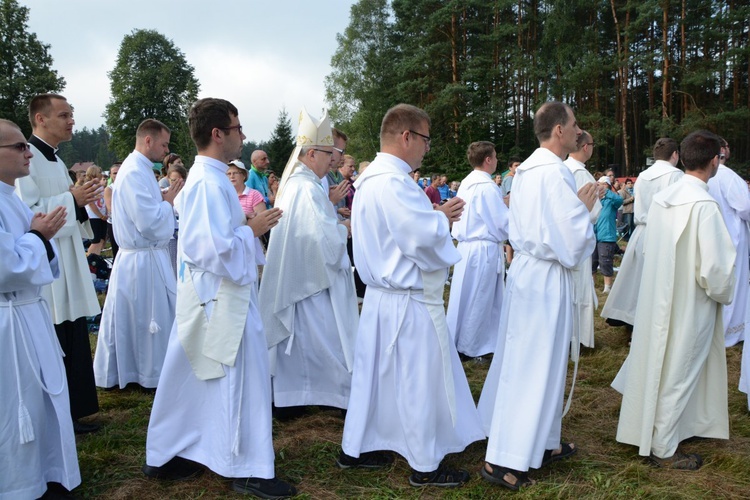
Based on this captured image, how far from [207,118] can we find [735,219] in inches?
233

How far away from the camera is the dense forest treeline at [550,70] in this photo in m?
24.5

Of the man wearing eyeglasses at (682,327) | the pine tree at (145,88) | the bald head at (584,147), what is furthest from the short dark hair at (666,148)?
the pine tree at (145,88)

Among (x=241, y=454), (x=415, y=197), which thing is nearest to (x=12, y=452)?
(x=241, y=454)

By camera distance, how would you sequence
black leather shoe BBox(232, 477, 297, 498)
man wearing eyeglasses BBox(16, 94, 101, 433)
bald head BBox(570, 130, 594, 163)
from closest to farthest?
black leather shoe BBox(232, 477, 297, 498) → man wearing eyeglasses BBox(16, 94, 101, 433) → bald head BBox(570, 130, 594, 163)

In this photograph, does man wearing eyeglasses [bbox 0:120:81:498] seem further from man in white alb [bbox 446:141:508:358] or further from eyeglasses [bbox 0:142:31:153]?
man in white alb [bbox 446:141:508:358]

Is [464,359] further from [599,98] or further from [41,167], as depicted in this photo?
[599,98]

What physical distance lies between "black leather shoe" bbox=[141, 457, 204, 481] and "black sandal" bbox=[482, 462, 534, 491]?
1.83 m

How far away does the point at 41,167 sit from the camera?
4.48 metres

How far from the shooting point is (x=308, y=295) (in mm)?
4594

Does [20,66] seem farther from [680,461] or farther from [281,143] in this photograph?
[680,461]

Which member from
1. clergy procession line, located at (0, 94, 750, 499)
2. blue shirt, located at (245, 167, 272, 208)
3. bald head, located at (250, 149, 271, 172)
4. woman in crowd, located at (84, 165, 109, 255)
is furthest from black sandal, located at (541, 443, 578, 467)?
woman in crowd, located at (84, 165, 109, 255)

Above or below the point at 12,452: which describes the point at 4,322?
above

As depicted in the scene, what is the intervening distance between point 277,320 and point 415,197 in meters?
1.78

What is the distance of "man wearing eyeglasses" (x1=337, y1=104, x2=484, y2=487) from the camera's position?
3.48 m
